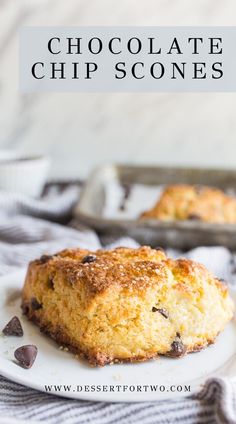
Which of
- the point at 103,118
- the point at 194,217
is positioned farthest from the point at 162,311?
the point at 103,118

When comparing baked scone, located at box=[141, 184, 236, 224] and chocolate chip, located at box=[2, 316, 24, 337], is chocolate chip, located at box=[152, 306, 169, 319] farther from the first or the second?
baked scone, located at box=[141, 184, 236, 224]

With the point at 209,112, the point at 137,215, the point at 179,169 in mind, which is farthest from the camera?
the point at 209,112

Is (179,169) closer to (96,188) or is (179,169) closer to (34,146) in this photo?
(96,188)

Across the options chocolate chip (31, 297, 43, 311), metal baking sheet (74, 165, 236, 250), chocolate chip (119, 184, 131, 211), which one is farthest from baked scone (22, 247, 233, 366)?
chocolate chip (119, 184, 131, 211)

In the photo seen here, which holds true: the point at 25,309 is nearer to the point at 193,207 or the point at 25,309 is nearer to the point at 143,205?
the point at 193,207

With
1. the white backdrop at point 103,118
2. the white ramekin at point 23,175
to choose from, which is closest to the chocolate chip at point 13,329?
the white ramekin at point 23,175

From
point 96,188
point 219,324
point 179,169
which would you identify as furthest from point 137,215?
point 219,324
